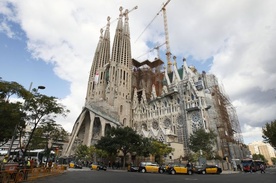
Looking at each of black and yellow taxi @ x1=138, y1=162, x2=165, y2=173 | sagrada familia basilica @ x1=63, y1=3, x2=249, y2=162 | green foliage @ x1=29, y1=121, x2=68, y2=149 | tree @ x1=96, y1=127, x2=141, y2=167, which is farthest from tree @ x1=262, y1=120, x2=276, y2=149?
green foliage @ x1=29, y1=121, x2=68, y2=149

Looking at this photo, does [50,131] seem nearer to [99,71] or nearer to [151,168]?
[151,168]

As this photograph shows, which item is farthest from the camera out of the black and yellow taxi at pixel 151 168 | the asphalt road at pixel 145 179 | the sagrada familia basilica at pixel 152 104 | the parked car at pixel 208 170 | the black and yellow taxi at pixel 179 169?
the sagrada familia basilica at pixel 152 104

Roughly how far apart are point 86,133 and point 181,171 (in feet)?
134

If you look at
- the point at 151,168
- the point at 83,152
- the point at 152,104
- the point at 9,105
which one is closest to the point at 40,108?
the point at 9,105

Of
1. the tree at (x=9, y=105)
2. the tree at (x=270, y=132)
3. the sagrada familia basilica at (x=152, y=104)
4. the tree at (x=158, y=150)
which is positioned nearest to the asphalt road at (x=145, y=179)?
the tree at (x=9, y=105)

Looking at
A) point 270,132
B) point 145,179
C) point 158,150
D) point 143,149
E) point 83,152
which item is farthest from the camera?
point 83,152

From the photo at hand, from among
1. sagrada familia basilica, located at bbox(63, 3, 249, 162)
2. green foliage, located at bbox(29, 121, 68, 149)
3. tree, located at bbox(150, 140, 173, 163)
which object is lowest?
tree, located at bbox(150, 140, 173, 163)

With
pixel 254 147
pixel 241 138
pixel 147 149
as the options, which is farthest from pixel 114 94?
pixel 254 147

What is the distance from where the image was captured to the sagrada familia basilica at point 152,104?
145ft

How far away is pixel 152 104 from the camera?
57562mm

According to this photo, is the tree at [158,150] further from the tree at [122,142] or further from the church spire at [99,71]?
the church spire at [99,71]

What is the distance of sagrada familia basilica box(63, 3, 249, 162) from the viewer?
44.2 metres

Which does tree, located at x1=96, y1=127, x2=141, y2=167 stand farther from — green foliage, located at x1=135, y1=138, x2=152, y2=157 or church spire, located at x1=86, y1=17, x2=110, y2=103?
church spire, located at x1=86, y1=17, x2=110, y2=103

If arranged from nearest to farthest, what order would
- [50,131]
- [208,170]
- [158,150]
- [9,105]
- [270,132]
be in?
1. [9,105]
2. [50,131]
3. [208,170]
4. [270,132]
5. [158,150]
